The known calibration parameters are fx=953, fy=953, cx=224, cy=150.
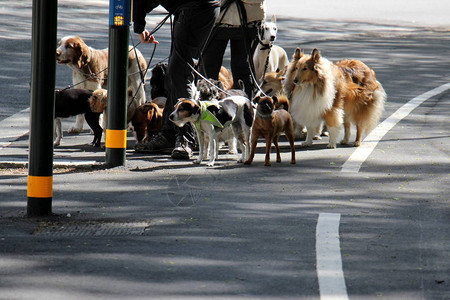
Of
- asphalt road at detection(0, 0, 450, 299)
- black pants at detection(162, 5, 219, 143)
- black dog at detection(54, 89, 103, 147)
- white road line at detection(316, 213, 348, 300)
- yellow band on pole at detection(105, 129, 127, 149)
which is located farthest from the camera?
black dog at detection(54, 89, 103, 147)

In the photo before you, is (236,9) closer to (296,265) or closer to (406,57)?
(296,265)

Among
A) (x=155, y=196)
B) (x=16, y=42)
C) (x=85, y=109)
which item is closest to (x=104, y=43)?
(x=16, y=42)

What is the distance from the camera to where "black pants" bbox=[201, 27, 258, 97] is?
11117mm

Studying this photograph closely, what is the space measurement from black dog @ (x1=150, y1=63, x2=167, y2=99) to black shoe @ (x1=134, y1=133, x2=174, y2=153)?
1.58 meters

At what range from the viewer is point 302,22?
2898 centimetres

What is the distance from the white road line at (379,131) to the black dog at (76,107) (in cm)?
294

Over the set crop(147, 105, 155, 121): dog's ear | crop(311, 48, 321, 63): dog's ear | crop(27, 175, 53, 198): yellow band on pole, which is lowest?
crop(27, 175, 53, 198): yellow band on pole

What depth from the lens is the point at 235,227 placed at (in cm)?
668

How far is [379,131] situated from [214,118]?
11.4 feet

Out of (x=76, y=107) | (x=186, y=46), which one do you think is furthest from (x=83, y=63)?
(x=186, y=46)

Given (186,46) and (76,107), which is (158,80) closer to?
(76,107)

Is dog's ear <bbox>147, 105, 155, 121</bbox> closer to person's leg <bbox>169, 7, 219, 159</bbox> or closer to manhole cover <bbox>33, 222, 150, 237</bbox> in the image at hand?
person's leg <bbox>169, 7, 219, 159</bbox>

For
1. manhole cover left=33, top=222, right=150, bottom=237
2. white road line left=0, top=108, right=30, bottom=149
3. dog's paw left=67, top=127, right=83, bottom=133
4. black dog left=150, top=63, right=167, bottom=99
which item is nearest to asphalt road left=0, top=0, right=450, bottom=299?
manhole cover left=33, top=222, right=150, bottom=237

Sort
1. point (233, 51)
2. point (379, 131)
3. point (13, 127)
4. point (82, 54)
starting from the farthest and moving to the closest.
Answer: point (379, 131) < point (13, 127) < point (82, 54) < point (233, 51)
